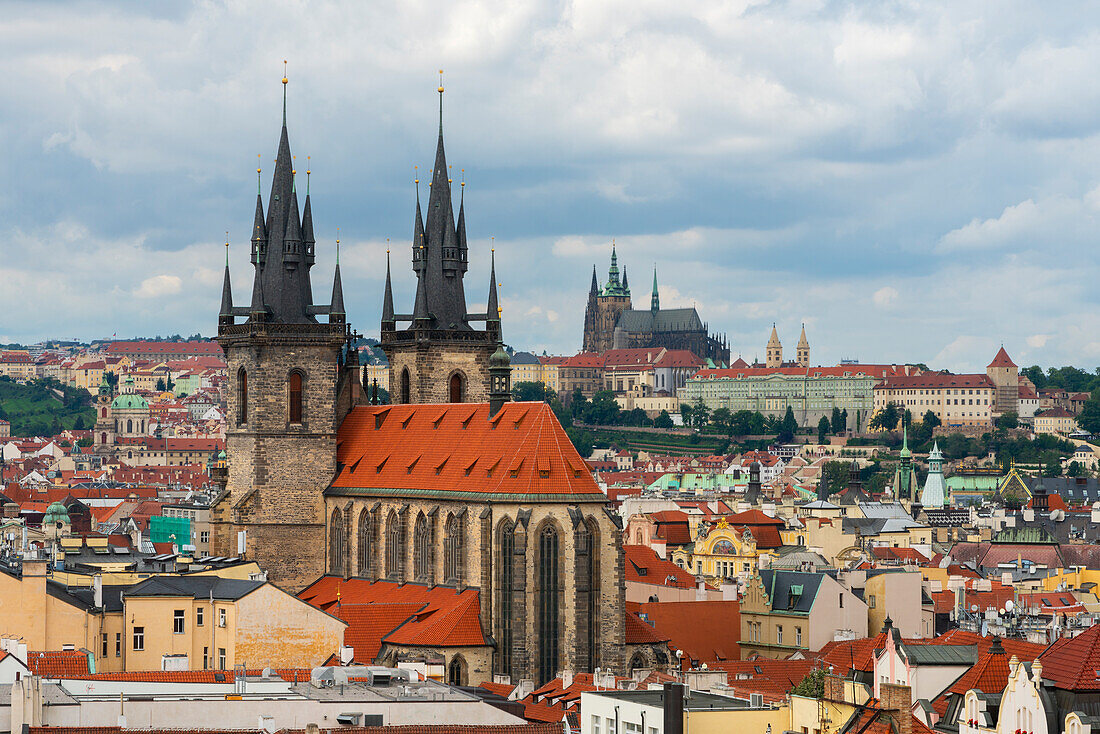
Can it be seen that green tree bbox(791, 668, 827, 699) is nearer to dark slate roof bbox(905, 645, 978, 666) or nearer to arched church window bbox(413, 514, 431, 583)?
dark slate roof bbox(905, 645, 978, 666)

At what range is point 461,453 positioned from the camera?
265ft

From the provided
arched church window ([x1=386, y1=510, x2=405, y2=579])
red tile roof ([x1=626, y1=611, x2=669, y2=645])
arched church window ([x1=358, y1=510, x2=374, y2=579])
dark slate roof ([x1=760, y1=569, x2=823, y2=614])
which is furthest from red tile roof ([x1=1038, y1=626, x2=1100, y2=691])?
arched church window ([x1=358, y1=510, x2=374, y2=579])

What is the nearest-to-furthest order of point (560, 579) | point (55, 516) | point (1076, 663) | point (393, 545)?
1. point (1076, 663)
2. point (560, 579)
3. point (393, 545)
4. point (55, 516)

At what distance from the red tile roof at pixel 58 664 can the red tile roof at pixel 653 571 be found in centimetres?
4539

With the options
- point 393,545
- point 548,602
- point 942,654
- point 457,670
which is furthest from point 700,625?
point 942,654

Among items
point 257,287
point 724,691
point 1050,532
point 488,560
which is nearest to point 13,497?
point 1050,532

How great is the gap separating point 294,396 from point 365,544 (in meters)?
7.14

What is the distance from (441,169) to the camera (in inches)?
3858

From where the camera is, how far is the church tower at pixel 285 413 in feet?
289

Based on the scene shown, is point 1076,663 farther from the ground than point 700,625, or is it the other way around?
point 1076,663

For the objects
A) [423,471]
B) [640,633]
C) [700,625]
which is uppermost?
[423,471]

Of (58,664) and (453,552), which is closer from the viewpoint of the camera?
(58,664)

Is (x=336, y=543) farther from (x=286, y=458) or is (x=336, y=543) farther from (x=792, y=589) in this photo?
(x=792, y=589)

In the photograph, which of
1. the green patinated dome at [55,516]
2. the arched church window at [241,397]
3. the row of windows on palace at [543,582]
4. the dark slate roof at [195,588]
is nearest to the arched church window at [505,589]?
the row of windows on palace at [543,582]
